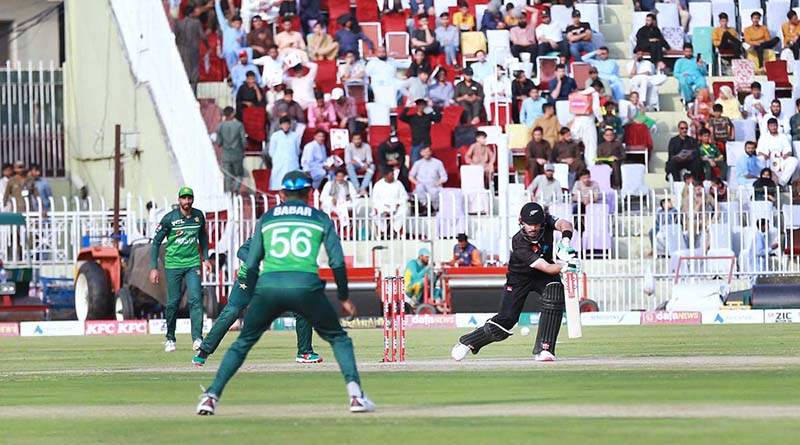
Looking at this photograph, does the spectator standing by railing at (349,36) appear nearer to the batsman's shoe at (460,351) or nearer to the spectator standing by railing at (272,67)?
the spectator standing by railing at (272,67)

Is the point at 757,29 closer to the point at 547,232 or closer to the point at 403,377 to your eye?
the point at 547,232

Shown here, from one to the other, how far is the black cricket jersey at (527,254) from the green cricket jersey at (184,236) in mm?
5345

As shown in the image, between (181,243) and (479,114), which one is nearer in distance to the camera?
(181,243)

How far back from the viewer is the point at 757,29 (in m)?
38.3

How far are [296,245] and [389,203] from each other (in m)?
19.6

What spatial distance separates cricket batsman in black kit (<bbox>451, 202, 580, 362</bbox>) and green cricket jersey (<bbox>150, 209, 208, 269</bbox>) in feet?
16.5

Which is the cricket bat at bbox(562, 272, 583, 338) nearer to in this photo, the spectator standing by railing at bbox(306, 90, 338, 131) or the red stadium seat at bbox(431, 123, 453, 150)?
the red stadium seat at bbox(431, 123, 453, 150)

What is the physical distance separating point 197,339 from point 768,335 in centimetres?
723

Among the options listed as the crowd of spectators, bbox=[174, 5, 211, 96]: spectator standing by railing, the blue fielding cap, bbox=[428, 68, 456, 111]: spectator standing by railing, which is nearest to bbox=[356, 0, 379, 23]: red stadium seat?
the crowd of spectators

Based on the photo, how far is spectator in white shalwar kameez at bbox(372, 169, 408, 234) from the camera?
1261 inches

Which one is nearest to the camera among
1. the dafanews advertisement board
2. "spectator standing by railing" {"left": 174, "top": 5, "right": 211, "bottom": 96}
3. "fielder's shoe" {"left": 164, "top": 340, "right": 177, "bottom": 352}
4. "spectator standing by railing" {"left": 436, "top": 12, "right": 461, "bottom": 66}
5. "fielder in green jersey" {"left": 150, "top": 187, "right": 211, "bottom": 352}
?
"fielder in green jersey" {"left": 150, "top": 187, "right": 211, "bottom": 352}

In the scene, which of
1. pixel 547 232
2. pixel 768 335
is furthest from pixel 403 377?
pixel 768 335

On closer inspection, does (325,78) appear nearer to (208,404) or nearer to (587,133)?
(587,133)

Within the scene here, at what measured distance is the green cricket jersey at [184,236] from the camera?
22391mm
